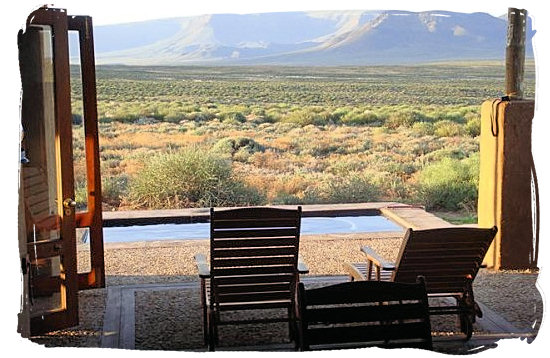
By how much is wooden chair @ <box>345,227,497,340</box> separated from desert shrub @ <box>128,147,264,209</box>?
955cm

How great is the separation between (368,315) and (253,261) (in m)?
1.92

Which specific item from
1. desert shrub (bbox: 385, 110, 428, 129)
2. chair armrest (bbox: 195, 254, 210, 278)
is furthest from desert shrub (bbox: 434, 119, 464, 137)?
chair armrest (bbox: 195, 254, 210, 278)

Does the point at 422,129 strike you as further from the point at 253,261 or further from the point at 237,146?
the point at 253,261

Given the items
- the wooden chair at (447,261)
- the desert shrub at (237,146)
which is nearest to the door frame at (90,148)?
the wooden chair at (447,261)

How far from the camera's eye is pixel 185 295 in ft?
20.3

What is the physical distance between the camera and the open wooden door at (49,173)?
16.5ft

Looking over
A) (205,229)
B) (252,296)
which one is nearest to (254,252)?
(252,296)

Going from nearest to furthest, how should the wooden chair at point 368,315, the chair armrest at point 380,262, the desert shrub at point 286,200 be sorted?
the wooden chair at point 368,315
the chair armrest at point 380,262
the desert shrub at point 286,200

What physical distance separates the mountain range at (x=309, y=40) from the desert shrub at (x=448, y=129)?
4957mm

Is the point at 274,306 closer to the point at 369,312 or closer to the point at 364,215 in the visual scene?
the point at 369,312

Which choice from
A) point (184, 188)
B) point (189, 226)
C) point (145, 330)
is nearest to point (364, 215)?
point (189, 226)

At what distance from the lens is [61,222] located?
5102 mm

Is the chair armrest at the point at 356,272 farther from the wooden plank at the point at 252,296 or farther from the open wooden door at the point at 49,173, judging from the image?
the open wooden door at the point at 49,173

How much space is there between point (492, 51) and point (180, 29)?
10.1 meters
